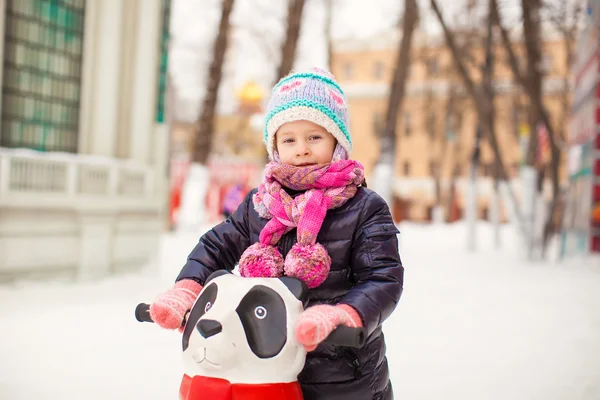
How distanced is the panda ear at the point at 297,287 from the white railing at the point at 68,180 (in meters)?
5.96

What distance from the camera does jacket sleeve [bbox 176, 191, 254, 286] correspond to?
2.18 metres

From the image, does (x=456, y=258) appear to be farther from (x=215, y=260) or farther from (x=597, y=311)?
(x=215, y=260)

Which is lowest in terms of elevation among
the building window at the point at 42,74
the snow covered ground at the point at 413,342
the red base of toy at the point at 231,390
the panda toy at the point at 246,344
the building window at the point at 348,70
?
the snow covered ground at the point at 413,342

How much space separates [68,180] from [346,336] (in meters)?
6.63

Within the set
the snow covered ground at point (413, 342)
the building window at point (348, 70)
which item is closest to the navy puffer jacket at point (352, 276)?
the snow covered ground at point (413, 342)

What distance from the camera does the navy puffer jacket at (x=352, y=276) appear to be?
1.95 meters

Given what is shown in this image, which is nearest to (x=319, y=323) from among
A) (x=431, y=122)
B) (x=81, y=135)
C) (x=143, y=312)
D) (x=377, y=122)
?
(x=143, y=312)

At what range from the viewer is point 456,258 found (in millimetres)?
A: 12625

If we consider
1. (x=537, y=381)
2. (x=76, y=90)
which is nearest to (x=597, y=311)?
(x=537, y=381)

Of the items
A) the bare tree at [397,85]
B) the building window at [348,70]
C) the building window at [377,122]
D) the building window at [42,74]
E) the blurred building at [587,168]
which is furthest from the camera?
the building window at [348,70]

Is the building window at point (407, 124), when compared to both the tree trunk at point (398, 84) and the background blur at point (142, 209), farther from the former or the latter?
the tree trunk at point (398, 84)

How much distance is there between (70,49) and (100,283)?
326 centimetres

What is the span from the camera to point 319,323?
1649 mm

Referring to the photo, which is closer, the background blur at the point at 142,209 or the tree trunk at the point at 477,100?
the background blur at the point at 142,209
